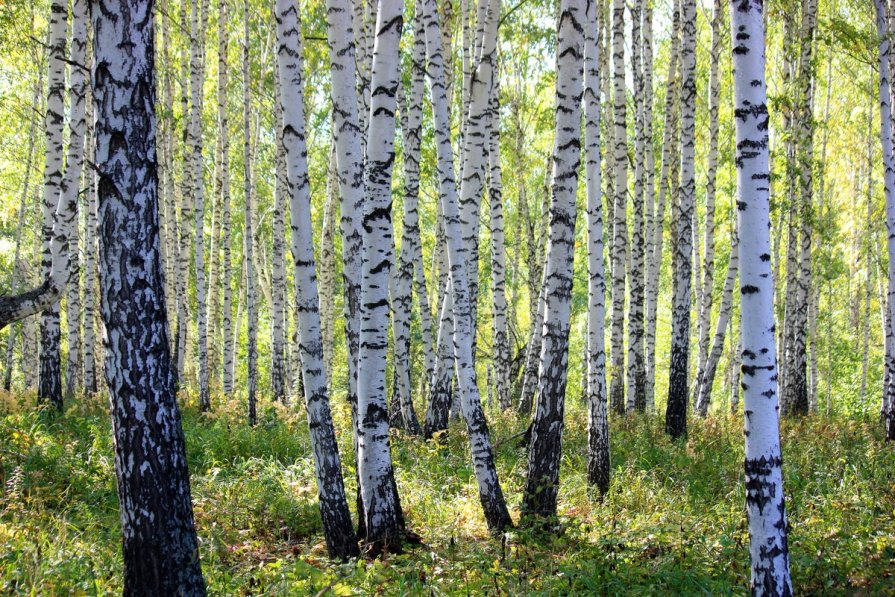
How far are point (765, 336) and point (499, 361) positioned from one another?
1062 cm

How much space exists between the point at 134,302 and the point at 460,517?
3972 millimetres

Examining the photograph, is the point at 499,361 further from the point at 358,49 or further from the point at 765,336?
the point at 765,336

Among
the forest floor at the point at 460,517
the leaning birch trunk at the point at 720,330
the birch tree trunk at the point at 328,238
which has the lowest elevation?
the forest floor at the point at 460,517

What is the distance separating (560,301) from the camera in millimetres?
6422

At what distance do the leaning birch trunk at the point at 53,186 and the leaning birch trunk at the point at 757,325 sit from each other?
330 inches

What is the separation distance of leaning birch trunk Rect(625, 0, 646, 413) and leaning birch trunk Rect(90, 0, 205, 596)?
10954 millimetres

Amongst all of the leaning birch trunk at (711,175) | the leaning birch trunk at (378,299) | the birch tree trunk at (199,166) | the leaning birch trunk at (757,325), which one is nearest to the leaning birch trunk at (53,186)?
the birch tree trunk at (199,166)

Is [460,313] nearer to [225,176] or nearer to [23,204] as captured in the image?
[225,176]

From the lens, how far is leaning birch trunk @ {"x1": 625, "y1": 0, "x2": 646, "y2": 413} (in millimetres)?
13922

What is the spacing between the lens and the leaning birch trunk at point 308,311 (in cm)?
586

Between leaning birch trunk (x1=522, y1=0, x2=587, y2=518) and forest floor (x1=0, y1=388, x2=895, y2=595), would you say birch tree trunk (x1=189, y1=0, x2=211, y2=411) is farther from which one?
leaning birch trunk (x1=522, y1=0, x2=587, y2=518)

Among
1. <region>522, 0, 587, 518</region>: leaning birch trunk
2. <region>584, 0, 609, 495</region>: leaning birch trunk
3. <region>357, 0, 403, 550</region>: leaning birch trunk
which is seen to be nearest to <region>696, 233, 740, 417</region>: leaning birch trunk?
<region>584, 0, 609, 495</region>: leaning birch trunk

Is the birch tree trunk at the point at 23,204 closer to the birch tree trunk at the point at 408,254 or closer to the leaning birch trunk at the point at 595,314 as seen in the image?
the birch tree trunk at the point at 408,254

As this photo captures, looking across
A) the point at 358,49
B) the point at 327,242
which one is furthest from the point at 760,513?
the point at 327,242
